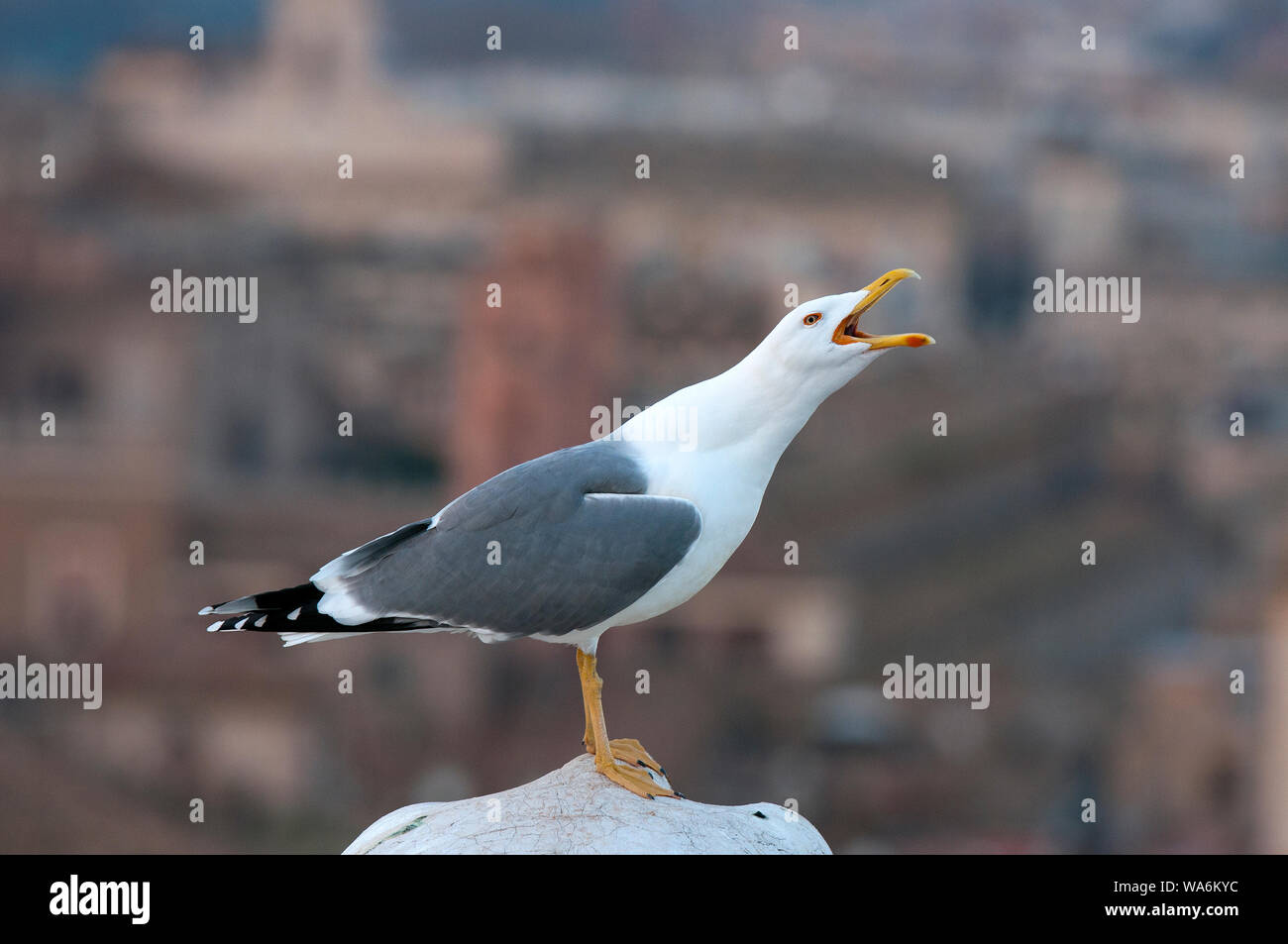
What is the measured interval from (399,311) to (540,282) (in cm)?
732

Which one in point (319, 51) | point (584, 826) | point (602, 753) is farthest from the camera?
point (319, 51)

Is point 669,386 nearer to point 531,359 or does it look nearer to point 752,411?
point 531,359

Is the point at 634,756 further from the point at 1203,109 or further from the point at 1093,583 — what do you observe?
the point at 1203,109

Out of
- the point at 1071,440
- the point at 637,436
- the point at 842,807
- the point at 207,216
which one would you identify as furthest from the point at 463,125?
the point at 637,436

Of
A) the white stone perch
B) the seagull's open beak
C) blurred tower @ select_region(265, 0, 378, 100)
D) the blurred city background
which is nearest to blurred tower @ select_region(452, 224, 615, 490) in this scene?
the blurred city background

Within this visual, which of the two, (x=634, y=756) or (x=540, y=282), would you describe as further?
(x=540, y=282)

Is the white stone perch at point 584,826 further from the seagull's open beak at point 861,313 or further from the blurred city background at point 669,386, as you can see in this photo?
the blurred city background at point 669,386

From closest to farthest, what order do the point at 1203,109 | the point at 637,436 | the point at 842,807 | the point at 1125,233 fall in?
the point at 637,436 < the point at 842,807 < the point at 1125,233 < the point at 1203,109

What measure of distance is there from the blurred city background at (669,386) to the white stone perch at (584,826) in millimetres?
10392

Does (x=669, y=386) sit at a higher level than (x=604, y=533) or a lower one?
higher

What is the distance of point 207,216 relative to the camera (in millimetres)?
28984

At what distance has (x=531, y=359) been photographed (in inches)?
736

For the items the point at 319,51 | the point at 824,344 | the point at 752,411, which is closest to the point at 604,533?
the point at 752,411

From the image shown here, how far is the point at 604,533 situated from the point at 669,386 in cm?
2231
